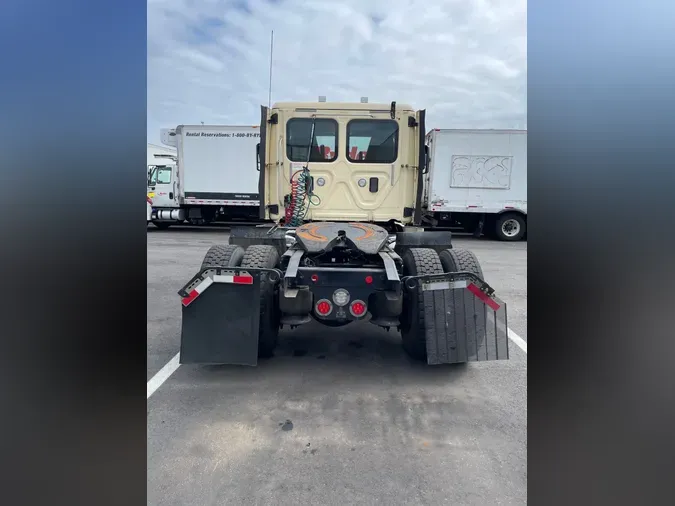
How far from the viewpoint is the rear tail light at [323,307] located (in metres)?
3.09

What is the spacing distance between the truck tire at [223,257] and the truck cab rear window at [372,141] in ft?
6.01

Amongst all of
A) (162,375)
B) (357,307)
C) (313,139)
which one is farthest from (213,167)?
(357,307)

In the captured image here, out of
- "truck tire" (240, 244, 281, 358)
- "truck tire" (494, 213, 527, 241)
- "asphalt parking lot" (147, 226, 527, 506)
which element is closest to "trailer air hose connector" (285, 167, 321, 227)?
"truck tire" (240, 244, 281, 358)

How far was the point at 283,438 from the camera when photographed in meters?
2.38

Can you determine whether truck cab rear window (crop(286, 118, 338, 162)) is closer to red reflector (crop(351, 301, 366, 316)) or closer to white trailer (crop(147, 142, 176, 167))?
red reflector (crop(351, 301, 366, 316))

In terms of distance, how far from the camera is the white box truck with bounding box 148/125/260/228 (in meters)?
13.4

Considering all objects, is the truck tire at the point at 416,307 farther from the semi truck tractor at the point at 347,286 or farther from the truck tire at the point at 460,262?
the truck tire at the point at 460,262

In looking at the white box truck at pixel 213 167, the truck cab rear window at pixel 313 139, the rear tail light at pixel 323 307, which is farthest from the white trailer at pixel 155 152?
the rear tail light at pixel 323 307

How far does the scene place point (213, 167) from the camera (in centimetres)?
1366

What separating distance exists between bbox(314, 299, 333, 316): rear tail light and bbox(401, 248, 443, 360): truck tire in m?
0.68

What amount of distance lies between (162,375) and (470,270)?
9.24ft

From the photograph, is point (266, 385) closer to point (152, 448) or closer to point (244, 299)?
point (244, 299)

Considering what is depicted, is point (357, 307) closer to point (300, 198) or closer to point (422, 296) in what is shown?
point (422, 296)
